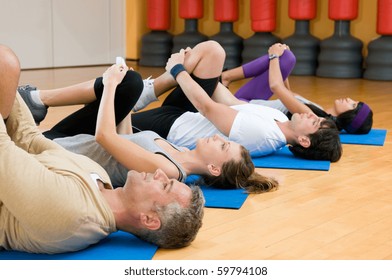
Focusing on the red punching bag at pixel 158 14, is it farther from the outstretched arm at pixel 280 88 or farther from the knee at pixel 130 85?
the knee at pixel 130 85

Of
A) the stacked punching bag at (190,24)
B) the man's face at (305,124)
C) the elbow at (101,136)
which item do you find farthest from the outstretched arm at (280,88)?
the stacked punching bag at (190,24)

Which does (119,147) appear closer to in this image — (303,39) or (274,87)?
(274,87)

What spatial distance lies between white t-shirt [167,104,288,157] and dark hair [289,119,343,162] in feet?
0.38

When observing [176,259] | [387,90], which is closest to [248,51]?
[387,90]

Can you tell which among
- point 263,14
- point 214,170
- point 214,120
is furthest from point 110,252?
point 263,14

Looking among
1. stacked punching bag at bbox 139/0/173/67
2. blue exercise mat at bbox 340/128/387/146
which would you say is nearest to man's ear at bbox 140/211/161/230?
blue exercise mat at bbox 340/128/387/146

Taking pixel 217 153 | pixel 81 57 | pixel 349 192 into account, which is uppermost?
pixel 217 153

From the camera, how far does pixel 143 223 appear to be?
209 centimetres

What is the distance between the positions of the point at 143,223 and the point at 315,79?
5.30 metres

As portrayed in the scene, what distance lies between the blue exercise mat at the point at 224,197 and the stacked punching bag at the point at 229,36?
490 centimetres

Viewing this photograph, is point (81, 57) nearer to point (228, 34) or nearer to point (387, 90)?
point (228, 34)

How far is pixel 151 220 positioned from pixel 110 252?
0.52 feet

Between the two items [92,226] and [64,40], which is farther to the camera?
[64,40]

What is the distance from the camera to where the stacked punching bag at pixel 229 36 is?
7758 mm
